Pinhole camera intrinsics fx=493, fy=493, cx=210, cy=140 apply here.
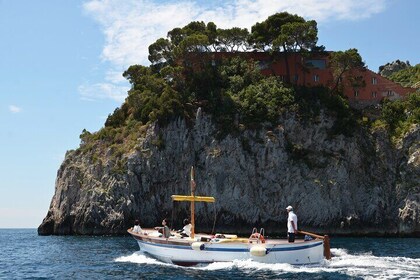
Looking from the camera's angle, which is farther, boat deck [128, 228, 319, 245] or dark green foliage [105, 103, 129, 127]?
dark green foliage [105, 103, 129, 127]

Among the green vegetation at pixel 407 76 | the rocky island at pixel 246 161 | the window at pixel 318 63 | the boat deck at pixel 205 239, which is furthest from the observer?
the green vegetation at pixel 407 76

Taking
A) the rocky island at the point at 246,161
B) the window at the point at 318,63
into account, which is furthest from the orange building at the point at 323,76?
the rocky island at the point at 246,161

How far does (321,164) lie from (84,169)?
3302 centimetres

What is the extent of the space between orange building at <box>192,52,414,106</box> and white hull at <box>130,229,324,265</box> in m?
47.9

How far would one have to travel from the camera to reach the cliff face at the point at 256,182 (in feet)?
212

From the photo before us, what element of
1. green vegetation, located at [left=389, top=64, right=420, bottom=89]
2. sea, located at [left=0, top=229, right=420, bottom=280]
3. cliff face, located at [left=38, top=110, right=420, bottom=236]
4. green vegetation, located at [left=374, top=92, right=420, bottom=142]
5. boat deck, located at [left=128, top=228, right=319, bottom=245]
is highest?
green vegetation, located at [left=389, top=64, right=420, bottom=89]

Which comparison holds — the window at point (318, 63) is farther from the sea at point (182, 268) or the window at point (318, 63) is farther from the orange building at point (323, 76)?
the sea at point (182, 268)

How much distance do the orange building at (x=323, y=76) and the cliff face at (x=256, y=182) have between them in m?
9.30

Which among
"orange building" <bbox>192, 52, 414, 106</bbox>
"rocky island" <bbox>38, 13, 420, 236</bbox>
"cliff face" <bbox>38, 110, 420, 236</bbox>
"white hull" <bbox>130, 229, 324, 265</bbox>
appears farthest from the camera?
"orange building" <bbox>192, 52, 414, 106</bbox>

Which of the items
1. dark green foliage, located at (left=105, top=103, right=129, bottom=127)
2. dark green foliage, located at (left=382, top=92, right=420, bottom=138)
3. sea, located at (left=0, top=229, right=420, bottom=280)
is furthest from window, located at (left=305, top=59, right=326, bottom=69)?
sea, located at (left=0, top=229, right=420, bottom=280)

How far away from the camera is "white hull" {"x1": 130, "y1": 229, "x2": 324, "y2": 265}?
31188 millimetres

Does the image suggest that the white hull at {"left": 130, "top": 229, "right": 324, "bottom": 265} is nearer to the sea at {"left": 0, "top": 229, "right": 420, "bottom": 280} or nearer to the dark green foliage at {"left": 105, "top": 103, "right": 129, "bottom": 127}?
the sea at {"left": 0, "top": 229, "right": 420, "bottom": 280}

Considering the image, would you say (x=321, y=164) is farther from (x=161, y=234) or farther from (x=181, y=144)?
(x=161, y=234)

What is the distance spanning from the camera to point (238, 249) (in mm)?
32281
